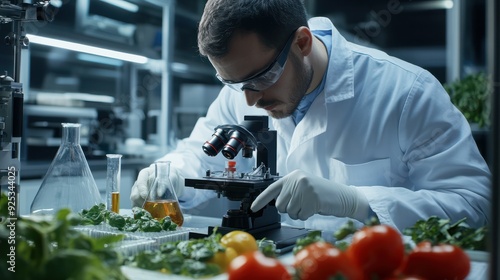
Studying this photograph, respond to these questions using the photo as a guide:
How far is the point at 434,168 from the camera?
1.92m

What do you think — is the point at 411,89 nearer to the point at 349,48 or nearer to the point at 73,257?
the point at 349,48

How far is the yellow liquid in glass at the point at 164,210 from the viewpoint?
163 centimetres

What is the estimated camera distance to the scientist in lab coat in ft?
5.67

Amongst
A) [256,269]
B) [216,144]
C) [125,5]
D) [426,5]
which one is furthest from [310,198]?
[426,5]

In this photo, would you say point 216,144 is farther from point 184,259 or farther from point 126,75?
point 126,75

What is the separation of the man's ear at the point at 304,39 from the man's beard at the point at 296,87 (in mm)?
45

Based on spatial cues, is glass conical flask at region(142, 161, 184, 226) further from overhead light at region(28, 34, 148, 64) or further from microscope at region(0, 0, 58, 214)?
overhead light at region(28, 34, 148, 64)

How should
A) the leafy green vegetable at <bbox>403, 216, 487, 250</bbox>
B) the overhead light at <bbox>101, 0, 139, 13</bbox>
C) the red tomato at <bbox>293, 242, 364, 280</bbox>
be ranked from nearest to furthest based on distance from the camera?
the red tomato at <bbox>293, 242, 364, 280</bbox>
the leafy green vegetable at <bbox>403, 216, 487, 250</bbox>
the overhead light at <bbox>101, 0, 139, 13</bbox>

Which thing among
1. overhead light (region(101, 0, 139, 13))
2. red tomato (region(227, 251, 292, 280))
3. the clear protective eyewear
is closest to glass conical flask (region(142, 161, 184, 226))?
the clear protective eyewear

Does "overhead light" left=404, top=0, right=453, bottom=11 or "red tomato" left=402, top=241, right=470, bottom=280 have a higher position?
"overhead light" left=404, top=0, right=453, bottom=11

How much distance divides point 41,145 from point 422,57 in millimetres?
5555

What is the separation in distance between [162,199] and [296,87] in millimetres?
699

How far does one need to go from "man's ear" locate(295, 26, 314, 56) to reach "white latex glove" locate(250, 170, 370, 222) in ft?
1.77

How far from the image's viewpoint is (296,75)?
78.4 inches
